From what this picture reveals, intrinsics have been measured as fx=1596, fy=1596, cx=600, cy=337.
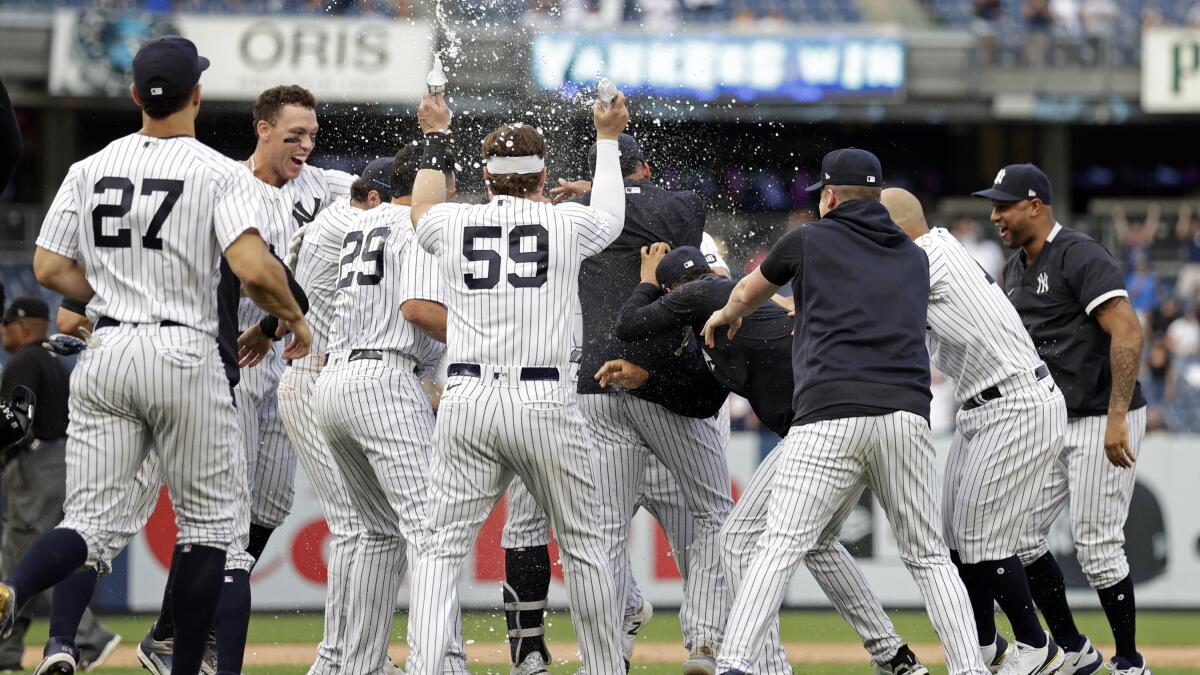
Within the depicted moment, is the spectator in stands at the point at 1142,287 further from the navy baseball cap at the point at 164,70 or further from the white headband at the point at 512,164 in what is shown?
the navy baseball cap at the point at 164,70

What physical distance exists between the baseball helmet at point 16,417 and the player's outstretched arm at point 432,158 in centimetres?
184

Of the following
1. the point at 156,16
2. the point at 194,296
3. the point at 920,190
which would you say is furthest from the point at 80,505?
the point at 920,190

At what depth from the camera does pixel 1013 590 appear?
743 cm

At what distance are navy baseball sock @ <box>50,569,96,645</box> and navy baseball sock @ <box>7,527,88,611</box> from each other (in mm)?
912

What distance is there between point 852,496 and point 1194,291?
572 inches

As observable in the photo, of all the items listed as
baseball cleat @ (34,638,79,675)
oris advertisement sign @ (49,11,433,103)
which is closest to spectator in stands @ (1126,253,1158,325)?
oris advertisement sign @ (49,11,433,103)

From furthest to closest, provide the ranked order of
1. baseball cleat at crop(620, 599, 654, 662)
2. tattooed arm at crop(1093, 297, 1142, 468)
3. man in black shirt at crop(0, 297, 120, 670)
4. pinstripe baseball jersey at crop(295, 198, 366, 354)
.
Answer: man in black shirt at crop(0, 297, 120, 670)
baseball cleat at crop(620, 599, 654, 662)
tattooed arm at crop(1093, 297, 1142, 468)
pinstripe baseball jersey at crop(295, 198, 366, 354)

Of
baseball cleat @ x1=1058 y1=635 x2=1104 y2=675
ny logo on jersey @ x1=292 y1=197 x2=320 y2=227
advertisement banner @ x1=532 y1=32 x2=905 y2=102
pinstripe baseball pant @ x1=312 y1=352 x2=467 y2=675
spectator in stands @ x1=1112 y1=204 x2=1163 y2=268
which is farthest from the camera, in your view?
advertisement banner @ x1=532 y1=32 x2=905 y2=102

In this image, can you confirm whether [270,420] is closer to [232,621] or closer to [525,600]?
[232,621]

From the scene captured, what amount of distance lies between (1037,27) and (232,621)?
62.8 feet

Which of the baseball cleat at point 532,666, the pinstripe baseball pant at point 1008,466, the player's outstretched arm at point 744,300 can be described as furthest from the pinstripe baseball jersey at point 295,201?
the pinstripe baseball pant at point 1008,466

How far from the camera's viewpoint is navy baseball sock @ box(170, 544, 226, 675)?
6.07 meters

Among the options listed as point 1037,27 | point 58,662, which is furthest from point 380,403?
point 1037,27

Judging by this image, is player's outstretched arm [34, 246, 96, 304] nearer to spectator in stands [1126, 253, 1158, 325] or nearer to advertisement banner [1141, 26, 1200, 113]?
spectator in stands [1126, 253, 1158, 325]
